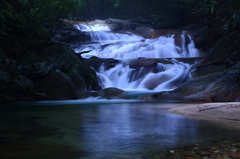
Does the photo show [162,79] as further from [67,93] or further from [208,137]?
[208,137]

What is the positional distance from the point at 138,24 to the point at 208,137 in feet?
101

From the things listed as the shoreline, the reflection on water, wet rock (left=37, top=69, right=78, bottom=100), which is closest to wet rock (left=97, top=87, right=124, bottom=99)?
wet rock (left=37, top=69, right=78, bottom=100)

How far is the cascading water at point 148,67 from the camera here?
14617 mm

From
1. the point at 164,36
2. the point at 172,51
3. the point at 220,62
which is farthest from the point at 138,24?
the point at 220,62

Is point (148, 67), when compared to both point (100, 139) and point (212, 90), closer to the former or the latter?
point (212, 90)

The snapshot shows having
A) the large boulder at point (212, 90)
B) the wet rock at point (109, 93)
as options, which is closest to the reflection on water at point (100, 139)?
the large boulder at point (212, 90)

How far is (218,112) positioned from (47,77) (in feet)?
28.2

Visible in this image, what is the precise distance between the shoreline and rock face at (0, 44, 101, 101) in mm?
6974

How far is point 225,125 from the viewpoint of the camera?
3.67 meters

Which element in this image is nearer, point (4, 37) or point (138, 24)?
point (4, 37)

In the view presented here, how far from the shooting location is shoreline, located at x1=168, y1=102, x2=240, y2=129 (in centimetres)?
421

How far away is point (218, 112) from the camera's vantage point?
4578 millimetres

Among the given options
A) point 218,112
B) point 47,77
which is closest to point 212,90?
point 218,112

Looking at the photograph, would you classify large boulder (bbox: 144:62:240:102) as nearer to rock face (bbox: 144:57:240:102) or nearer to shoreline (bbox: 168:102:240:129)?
rock face (bbox: 144:57:240:102)
